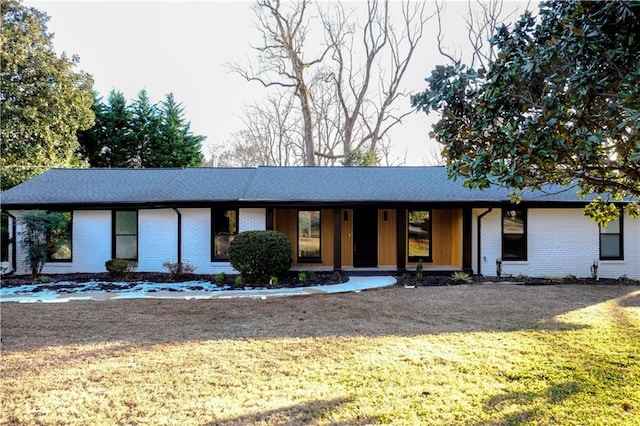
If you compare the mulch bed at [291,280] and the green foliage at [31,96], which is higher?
the green foliage at [31,96]

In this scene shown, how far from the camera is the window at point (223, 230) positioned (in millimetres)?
12828

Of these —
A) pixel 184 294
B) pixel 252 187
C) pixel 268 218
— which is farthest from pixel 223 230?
pixel 184 294

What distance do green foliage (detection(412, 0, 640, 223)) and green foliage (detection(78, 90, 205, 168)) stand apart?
77.1ft

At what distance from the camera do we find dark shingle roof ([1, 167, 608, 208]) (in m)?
12.4

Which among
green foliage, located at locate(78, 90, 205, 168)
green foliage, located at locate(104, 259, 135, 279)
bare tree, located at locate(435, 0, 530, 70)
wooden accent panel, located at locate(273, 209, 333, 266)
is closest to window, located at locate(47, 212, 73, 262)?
Result: green foliage, located at locate(104, 259, 135, 279)

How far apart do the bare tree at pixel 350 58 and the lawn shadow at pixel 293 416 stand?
2225 cm

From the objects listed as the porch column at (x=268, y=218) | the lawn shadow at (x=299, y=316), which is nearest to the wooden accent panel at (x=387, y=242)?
the lawn shadow at (x=299, y=316)

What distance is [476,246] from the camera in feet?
40.8

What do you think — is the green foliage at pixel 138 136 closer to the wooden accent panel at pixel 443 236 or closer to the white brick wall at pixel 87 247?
the white brick wall at pixel 87 247

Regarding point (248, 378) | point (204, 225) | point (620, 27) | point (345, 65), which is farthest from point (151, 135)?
point (620, 27)

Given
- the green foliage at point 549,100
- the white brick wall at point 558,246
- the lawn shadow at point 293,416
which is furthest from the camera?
the white brick wall at point 558,246

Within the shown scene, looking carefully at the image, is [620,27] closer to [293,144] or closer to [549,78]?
[549,78]

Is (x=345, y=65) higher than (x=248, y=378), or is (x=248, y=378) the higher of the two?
(x=345, y=65)

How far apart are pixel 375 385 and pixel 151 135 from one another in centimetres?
2564
